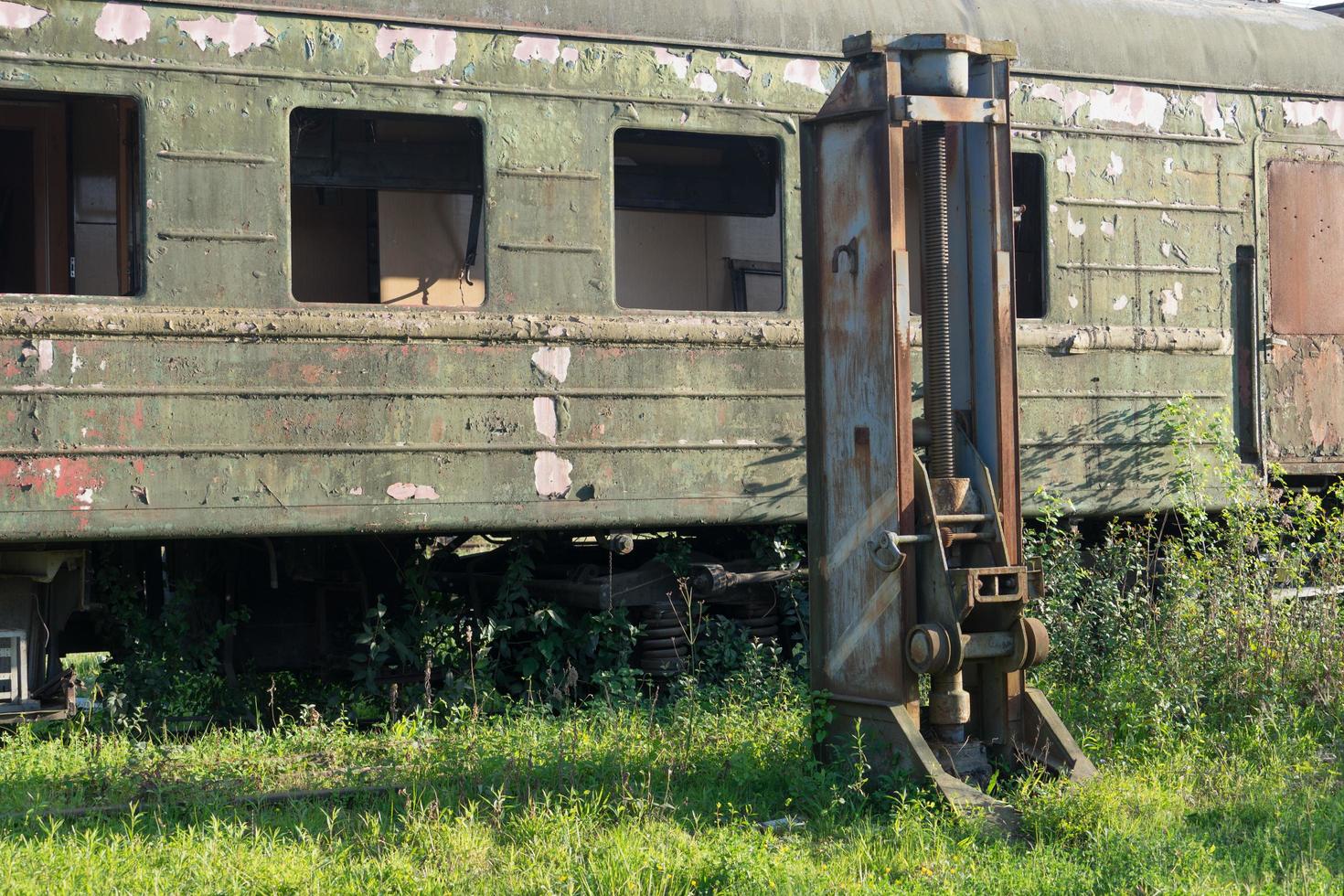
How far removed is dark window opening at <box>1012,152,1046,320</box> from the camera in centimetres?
718

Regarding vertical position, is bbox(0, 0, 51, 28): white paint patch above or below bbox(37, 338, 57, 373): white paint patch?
→ above

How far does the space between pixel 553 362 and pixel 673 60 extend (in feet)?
4.82

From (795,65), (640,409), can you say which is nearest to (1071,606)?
(640,409)

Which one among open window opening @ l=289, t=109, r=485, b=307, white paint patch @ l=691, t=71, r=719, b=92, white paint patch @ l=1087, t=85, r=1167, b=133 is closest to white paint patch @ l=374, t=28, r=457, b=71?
open window opening @ l=289, t=109, r=485, b=307

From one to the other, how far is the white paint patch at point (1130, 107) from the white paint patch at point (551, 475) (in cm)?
320

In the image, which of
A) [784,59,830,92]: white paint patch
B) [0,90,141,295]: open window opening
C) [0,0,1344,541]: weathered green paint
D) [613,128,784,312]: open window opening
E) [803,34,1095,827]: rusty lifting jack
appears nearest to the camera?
[803,34,1095,827]: rusty lifting jack

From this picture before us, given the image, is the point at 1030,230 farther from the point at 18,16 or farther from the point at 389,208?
the point at 18,16

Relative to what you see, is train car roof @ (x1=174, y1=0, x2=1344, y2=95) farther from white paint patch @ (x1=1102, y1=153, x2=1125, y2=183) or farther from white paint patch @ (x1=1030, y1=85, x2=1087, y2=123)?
white paint patch @ (x1=1102, y1=153, x2=1125, y2=183)

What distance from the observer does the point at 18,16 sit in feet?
18.5

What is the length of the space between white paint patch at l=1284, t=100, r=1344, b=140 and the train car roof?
0.07 metres

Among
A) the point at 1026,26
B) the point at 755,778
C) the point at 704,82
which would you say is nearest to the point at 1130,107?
the point at 1026,26

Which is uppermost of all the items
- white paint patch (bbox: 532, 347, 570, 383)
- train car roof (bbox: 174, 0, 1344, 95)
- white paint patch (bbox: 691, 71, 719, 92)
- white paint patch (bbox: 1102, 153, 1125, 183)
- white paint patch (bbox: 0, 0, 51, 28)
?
train car roof (bbox: 174, 0, 1344, 95)

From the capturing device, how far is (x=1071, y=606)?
278 inches

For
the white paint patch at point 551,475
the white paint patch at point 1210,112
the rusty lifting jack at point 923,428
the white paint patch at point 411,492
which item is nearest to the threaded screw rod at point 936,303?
the rusty lifting jack at point 923,428
